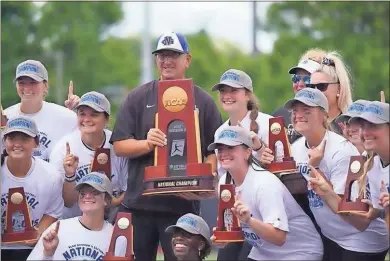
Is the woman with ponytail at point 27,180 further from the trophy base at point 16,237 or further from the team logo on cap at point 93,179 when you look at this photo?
the team logo on cap at point 93,179

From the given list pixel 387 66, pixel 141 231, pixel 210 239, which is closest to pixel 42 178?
pixel 141 231

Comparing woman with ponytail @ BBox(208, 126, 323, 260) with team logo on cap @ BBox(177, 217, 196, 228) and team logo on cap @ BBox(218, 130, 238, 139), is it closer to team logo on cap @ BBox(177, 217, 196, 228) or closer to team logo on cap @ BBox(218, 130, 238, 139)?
team logo on cap @ BBox(218, 130, 238, 139)

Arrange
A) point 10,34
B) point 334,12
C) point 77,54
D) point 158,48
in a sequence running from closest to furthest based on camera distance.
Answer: point 158,48 < point 334,12 < point 10,34 < point 77,54

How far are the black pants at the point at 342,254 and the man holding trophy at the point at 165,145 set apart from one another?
0.97 m

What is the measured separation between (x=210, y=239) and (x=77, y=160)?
1.26 meters

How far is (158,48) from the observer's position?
27.7 feet

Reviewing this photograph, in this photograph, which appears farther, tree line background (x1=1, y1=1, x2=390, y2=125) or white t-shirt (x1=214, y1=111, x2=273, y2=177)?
tree line background (x1=1, y1=1, x2=390, y2=125)

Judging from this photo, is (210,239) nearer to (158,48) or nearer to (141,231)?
(141,231)

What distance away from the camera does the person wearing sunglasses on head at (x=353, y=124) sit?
24.8 feet

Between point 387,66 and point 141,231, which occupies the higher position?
point 387,66

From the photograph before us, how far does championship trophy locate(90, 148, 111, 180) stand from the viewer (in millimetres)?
8492

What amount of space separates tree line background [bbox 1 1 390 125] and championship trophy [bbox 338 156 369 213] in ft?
48.3

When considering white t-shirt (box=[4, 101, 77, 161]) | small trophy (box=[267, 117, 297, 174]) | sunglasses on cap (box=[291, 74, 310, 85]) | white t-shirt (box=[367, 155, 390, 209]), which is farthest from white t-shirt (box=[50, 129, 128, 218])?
white t-shirt (box=[367, 155, 390, 209])

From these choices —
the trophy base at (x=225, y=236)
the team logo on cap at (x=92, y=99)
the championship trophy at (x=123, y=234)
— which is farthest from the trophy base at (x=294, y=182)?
the team logo on cap at (x=92, y=99)
